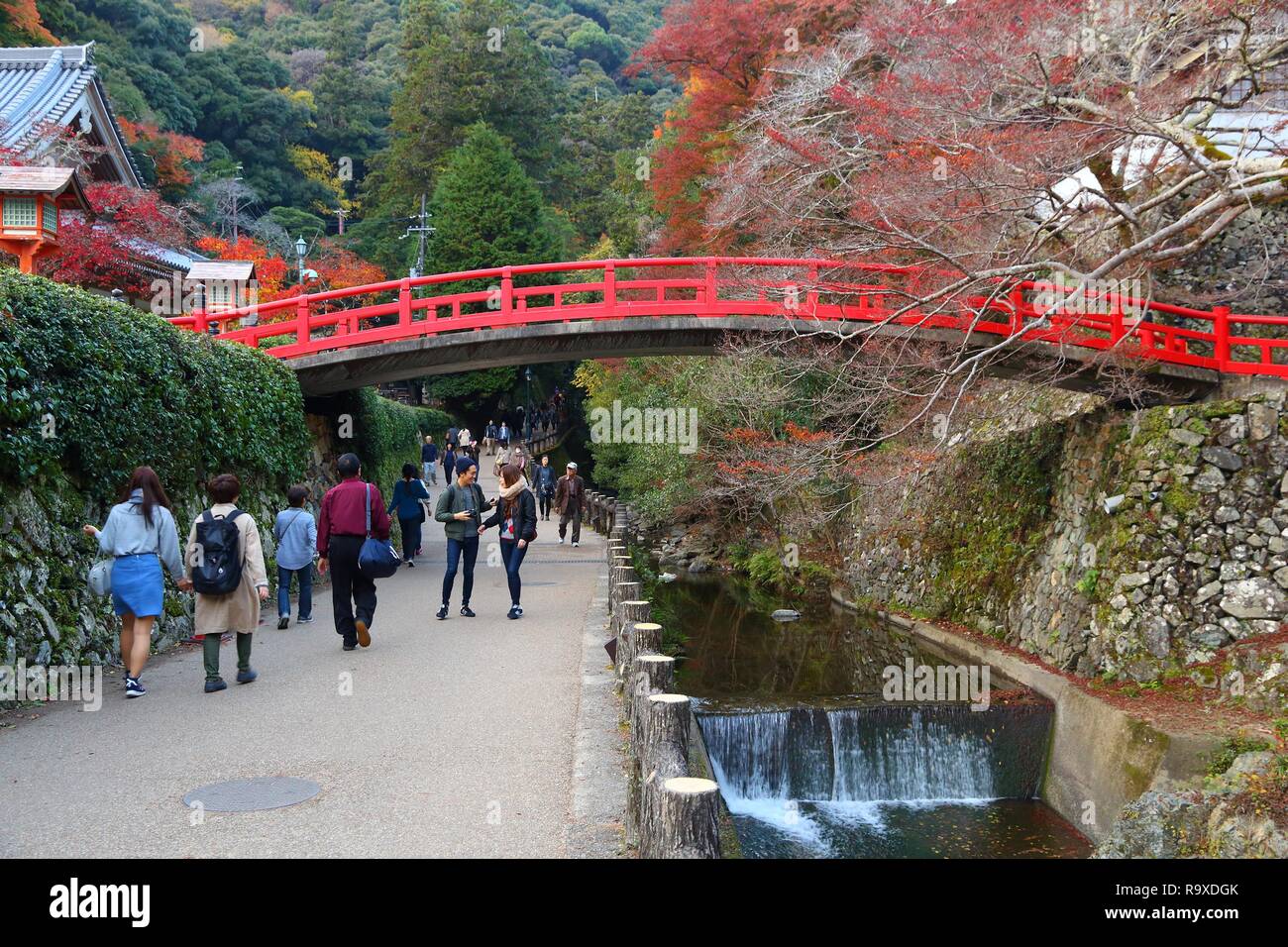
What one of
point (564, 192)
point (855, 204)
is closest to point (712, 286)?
point (855, 204)

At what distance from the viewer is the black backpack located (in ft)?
23.8

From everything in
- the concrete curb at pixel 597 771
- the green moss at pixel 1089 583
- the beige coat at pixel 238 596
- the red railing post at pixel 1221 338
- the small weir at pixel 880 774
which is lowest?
the small weir at pixel 880 774

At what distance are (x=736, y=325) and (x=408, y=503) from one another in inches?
232

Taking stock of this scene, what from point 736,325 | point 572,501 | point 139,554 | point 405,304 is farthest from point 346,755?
point 572,501

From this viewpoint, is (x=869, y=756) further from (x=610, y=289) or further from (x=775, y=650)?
(x=610, y=289)

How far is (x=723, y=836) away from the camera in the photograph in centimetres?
588

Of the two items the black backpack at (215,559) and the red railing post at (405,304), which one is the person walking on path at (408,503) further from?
the black backpack at (215,559)

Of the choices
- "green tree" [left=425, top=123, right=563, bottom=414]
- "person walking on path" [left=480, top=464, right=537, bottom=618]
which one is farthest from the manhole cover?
"green tree" [left=425, top=123, right=563, bottom=414]

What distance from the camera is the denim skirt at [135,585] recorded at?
22.4ft

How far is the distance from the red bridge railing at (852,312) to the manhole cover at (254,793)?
7.64 m

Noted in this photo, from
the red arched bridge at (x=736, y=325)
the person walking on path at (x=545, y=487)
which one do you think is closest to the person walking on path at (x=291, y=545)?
the red arched bridge at (x=736, y=325)

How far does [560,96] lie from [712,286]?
144ft

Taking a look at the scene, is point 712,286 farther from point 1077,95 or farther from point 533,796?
point 533,796

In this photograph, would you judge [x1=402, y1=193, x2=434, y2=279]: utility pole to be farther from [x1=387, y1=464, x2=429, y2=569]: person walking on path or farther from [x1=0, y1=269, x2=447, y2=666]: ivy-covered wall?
[x1=0, y1=269, x2=447, y2=666]: ivy-covered wall
